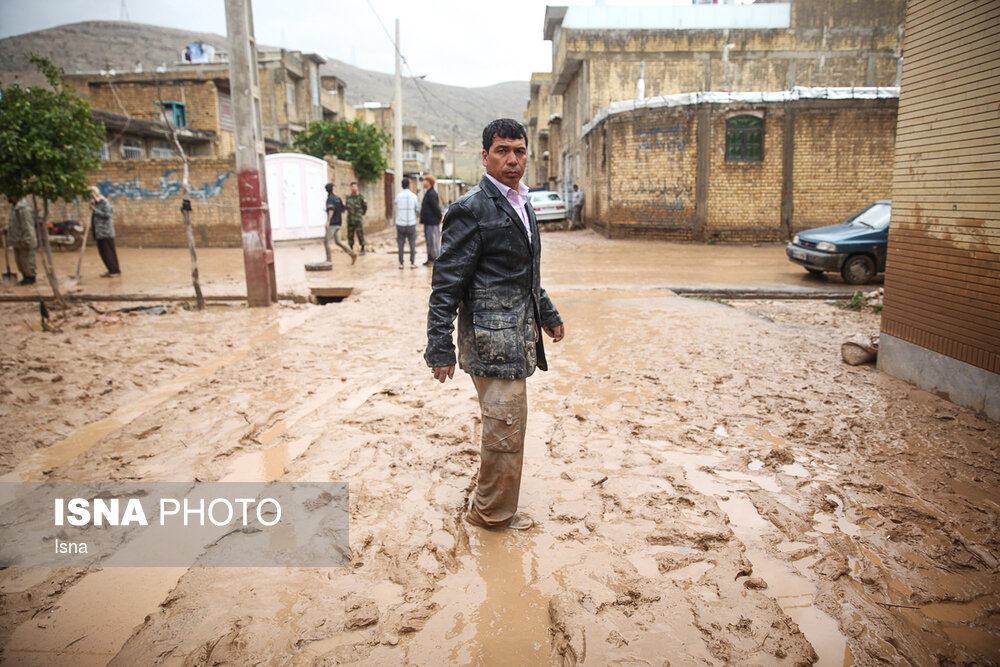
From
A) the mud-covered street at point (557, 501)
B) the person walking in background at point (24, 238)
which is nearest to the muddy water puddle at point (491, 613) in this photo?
the mud-covered street at point (557, 501)

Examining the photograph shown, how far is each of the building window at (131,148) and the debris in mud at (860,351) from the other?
26.0 meters

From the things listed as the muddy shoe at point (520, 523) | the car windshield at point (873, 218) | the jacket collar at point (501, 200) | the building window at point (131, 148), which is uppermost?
the building window at point (131, 148)

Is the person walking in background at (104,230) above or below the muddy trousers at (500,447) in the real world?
above

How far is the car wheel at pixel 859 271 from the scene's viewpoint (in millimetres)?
10844

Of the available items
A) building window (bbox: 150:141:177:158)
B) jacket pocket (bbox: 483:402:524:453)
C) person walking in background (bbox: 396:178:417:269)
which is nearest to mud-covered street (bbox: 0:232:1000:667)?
jacket pocket (bbox: 483:402:524:453)

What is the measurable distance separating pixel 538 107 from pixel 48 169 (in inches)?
1559

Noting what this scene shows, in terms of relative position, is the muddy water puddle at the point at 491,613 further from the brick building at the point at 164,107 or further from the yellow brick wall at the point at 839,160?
the brick building at the point at 164,107

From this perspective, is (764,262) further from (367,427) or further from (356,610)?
(356,610)

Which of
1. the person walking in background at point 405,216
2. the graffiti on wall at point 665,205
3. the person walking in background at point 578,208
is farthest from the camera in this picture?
the person walking in background at point 578,208

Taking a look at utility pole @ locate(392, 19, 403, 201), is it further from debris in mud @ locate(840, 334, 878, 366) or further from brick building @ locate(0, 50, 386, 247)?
debris in mud @ locate(840, 334, 878, 366)

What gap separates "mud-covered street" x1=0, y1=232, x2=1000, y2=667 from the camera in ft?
7.34

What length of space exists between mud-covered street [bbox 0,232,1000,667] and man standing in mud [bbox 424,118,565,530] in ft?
1.70

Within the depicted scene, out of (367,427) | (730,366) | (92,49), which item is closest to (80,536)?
(367,427)

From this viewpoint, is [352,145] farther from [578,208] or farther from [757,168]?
[757,168]
